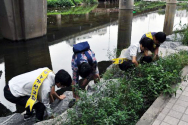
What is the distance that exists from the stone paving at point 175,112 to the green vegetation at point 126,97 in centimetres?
18

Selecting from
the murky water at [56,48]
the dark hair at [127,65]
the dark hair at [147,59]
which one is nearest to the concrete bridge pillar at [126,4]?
the murky water at [56,48]

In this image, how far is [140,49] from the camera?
3.85m

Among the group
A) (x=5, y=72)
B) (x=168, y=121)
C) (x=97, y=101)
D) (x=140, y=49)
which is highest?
(x=140, y=49)

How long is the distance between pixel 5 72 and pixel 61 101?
3.27 metres

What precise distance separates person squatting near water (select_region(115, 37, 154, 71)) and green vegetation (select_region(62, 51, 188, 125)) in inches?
6.5

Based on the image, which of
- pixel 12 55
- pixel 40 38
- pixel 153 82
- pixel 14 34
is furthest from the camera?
pixel 40 38

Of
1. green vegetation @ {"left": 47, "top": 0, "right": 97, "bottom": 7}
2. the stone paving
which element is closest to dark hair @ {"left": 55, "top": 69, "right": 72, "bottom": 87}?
the stone paving

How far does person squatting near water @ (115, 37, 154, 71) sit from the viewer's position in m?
3.70

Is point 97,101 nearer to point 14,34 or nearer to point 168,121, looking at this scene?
point 168,121

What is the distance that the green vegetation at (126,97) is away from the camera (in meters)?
2.57

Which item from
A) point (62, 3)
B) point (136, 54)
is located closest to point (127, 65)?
point (136, 54)

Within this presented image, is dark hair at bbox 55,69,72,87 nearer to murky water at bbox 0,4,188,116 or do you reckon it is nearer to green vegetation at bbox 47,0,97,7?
murky water at bbox 0,4,188,116

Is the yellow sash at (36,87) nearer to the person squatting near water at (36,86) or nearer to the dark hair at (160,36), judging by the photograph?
the person squatting near water at (36,86)

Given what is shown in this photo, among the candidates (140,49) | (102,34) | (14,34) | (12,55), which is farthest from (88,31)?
(140,49)
